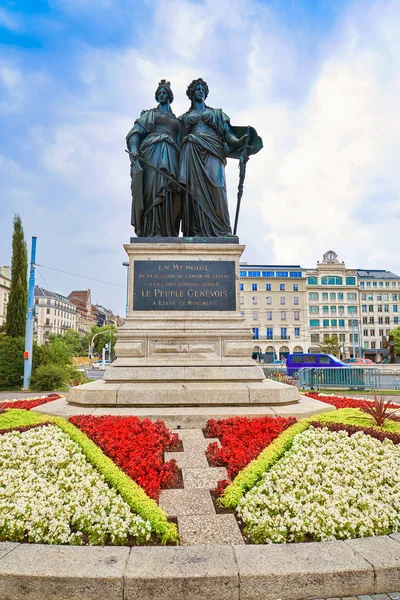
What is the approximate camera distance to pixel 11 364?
22266mm

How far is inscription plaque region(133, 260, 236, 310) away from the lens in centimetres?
884

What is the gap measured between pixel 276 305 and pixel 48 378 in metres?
67.4

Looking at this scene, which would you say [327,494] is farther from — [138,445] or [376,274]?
[376,274]

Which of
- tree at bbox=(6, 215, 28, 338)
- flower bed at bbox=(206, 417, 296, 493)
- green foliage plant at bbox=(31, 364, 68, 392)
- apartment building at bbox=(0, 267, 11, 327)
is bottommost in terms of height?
green foliage plant at bbox=(31, 364, 68, 392)

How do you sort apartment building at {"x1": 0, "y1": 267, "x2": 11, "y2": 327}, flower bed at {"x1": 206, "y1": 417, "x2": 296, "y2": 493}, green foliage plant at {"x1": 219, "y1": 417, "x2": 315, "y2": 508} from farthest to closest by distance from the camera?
apartment building at {"x1": 0, "y1": 267, "x2": 11, "y2": 327}
flower bed at {"x1": 206, "y1": 417, "x2": 296, "y2": 493}
green foliage plant at {"x1": 219, "y1": 417, "x2": 315, "y2": 508}

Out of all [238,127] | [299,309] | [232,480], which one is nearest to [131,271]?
[238,127]

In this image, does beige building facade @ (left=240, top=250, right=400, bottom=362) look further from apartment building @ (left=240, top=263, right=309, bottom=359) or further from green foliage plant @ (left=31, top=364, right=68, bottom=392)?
green foliage plant @ (left=31, top=364, right=68, bottom=392)

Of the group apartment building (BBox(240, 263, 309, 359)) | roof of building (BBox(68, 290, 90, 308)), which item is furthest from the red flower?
roof of building (BBox(68, 290, 90, 308))

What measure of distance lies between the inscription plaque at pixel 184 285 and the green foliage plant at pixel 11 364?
1657 cm

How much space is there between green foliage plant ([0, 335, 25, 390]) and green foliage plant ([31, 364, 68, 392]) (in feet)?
4.75

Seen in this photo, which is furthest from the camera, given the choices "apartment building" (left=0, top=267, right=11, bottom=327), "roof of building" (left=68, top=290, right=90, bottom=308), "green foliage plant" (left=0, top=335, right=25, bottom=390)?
"roof of building" (left=68, top=290, right=90, bottom=308)

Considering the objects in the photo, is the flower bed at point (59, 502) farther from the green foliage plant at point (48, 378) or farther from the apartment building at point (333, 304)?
the apartment building at point (333, 304)

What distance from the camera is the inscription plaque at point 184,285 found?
29.0ft

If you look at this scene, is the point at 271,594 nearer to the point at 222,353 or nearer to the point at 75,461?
the point at 75,461
